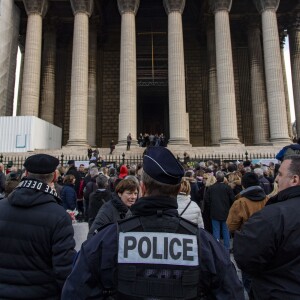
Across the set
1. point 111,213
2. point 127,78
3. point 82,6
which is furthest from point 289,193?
point 82,6

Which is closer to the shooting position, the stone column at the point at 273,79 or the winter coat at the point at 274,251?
the winter coat at the point at 274,251

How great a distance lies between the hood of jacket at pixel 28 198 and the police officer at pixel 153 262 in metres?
0.95

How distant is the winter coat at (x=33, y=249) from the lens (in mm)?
2611

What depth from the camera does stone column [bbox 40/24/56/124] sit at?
90.4 ft

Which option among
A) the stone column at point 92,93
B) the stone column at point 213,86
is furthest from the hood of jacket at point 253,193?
the stone column at point 92,93

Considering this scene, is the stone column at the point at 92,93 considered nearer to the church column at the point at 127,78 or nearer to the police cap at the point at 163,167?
the church column at the point at 127,78

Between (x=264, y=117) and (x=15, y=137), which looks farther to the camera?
(x=264, y=117)

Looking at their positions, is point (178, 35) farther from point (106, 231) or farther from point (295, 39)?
point (106, 231)

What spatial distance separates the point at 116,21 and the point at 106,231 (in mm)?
32569

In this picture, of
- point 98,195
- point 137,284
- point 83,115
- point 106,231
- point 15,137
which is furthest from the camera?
point 83,115

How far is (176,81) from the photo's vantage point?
2339 centimetres

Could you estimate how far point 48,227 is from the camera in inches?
106

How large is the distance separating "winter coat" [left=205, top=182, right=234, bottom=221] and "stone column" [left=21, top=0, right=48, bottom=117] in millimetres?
18736

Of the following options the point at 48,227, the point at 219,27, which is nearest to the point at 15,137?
the point at 219,27
